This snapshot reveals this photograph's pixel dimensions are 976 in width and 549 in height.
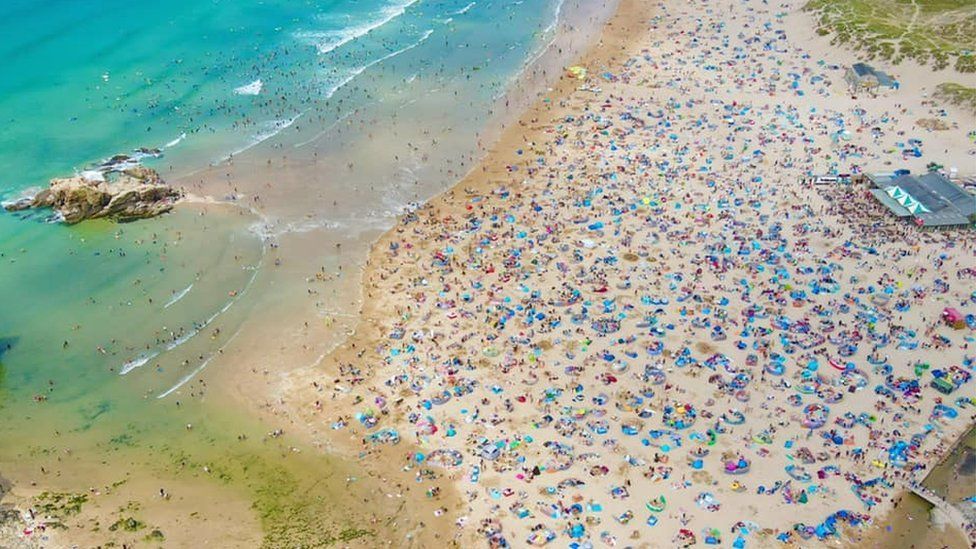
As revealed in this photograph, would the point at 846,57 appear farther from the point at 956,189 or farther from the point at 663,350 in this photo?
the point at 663,350

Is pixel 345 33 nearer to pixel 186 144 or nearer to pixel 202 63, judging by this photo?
pixel 202 63

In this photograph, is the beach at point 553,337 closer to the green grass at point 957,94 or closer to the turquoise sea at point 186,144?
the turquoise sea at point 186,144

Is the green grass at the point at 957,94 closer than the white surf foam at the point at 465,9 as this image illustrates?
Yes

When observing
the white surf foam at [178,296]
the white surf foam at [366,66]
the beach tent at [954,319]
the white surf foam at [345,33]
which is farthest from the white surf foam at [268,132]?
the beach tent at [954,319]

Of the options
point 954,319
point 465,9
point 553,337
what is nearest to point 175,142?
point 553,337

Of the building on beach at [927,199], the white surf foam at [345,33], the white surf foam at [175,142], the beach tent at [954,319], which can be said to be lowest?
the beach tent at [954,319]

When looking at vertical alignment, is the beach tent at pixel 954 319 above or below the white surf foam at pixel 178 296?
Result: below
